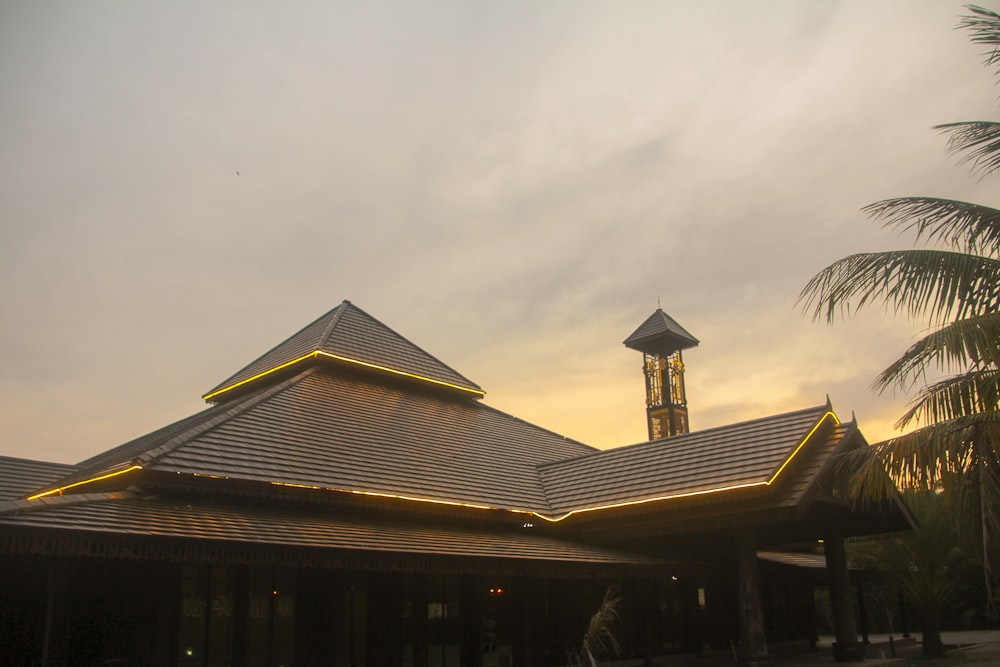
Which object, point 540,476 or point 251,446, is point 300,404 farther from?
point 540,476

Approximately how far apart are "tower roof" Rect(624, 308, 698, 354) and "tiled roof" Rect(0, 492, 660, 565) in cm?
1452

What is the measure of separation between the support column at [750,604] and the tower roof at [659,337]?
595 inches

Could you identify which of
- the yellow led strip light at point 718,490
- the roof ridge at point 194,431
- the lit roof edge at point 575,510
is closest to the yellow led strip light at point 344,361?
the roof ridge at point 194,431

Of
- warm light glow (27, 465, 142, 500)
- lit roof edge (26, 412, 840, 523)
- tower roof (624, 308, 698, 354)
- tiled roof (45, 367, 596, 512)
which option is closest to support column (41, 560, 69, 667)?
warm light glow (27, 465, 142, 500)

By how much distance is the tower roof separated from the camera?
1208 inches

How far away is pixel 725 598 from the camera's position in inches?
843

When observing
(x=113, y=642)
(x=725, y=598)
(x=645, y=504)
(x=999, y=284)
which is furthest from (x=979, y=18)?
(x=725, y=598)

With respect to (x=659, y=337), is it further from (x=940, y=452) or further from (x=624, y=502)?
(x=940, y=452)

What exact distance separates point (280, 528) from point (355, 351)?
8.96 m

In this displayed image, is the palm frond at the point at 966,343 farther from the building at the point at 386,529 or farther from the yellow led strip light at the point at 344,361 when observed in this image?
the yellow led strip light at the point at 344,361

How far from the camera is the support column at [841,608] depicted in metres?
17.5

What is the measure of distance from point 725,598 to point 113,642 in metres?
15.6

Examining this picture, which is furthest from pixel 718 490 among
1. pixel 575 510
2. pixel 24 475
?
pixel 24 475

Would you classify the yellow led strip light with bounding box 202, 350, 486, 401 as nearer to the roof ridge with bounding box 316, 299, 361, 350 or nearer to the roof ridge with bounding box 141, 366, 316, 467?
the roof ridge with bounding box 316, 299, 361, 350
